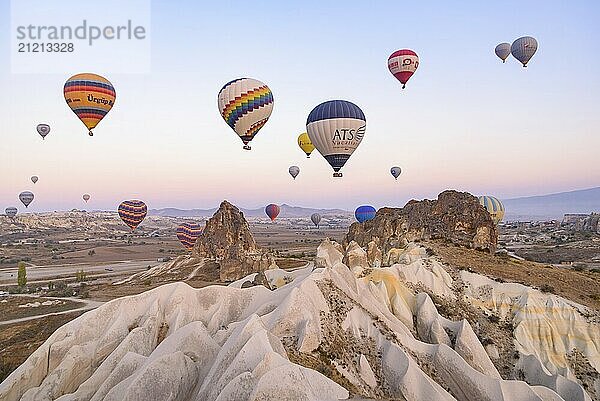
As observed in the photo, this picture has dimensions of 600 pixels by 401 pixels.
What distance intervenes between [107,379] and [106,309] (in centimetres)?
546

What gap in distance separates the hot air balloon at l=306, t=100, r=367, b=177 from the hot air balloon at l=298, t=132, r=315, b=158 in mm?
21676

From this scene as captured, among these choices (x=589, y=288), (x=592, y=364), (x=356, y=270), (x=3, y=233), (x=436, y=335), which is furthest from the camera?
(x=3, y=233)

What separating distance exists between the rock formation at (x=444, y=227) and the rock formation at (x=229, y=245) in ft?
62.1

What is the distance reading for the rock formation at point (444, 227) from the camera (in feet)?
134

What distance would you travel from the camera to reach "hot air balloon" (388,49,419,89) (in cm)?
5206

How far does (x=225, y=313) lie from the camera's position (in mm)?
22344

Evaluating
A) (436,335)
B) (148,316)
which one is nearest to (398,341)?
(436,335)

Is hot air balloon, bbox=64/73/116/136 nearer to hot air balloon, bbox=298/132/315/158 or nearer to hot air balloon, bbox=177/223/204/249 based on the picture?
hot air balloon, bbox=298/132/315/158

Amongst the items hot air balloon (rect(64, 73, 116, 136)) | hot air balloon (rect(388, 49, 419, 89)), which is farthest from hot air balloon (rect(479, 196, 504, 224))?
hot air balloon (rect(64, 73, 116, 136))

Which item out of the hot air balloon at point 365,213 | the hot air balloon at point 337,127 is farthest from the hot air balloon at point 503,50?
the hot air balloon at point 337,127

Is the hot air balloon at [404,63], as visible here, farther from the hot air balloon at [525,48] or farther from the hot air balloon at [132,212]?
the hot air balloon at [132,212]

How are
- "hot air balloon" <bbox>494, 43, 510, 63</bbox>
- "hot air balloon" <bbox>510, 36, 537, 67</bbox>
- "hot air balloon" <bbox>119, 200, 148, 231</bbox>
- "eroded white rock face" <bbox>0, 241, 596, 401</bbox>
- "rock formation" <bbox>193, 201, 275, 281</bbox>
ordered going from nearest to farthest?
"eroded white rock face" <bbox>0, 241, 596, 401</bbox>
"rock formation" <bbox>193, 201, 275, 281</bbox>
"hot air balloon" <bbox>510, 36, 537, 67</bbox>
"hot air balloon" <bbox>494, 43, 510, 63</bbox>
"hot air balloon" <bbox>119, 200, 148, 231</bbox>

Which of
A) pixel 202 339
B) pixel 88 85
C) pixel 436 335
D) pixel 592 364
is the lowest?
pixel 592 364

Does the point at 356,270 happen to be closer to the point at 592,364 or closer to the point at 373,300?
the point at 373,300
